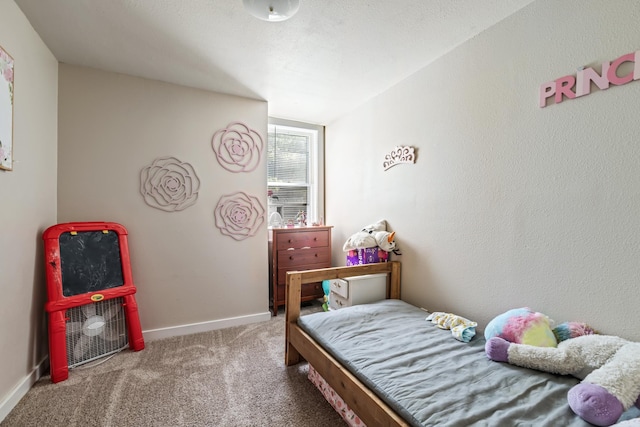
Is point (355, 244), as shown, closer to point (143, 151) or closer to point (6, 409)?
point (143, 151)

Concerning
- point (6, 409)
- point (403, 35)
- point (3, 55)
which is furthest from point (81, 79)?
point (403, 35)

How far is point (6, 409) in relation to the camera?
1576 millimetres

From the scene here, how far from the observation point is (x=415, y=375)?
4.43ft

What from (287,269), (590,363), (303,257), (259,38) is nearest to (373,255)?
(303,257)

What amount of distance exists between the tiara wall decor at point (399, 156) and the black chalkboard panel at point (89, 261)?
2.47 meters

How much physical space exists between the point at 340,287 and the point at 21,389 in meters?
2.18

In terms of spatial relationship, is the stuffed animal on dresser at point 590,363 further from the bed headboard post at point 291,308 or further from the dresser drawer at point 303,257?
the dresser drawer at point 303,257

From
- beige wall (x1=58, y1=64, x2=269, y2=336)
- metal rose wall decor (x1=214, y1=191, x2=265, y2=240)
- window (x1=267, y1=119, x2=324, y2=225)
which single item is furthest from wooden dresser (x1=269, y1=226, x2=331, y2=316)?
window (x1=267, y1=119, x2=324, y2=225)

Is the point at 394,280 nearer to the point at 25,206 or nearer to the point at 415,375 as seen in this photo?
the point at 415,375

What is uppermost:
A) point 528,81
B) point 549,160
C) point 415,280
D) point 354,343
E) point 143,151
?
point 528,81

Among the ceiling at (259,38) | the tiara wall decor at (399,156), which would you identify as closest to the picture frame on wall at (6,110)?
the ceiling at (259,38)

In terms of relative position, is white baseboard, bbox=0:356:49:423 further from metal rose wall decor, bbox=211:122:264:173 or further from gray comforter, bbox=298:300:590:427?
metal rose wall decor, bbox=211:122:264:173

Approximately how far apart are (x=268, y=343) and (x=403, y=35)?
2.61 meters

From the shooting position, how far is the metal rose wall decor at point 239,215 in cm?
285
